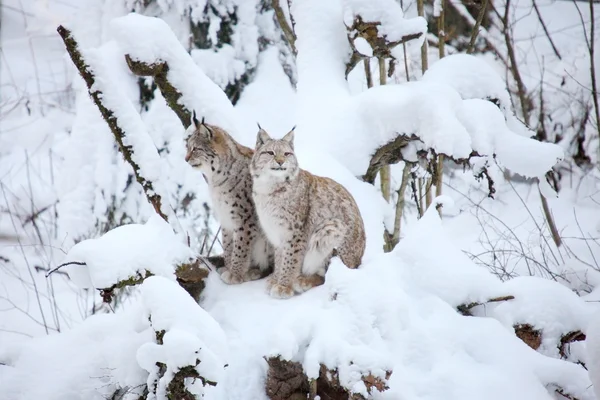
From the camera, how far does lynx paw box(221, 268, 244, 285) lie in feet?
15.0

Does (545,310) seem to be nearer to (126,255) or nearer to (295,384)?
(295,384)

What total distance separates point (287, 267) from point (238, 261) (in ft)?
1.47

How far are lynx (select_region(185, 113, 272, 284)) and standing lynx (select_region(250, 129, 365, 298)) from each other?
0.64 feet

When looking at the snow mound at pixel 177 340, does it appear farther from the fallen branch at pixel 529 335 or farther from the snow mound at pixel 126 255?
the fallen branch at pixel 529 335

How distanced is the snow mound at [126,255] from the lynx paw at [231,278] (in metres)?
0.52

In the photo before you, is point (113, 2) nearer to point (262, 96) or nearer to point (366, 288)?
point (262, 96)

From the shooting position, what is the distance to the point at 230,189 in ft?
15.2

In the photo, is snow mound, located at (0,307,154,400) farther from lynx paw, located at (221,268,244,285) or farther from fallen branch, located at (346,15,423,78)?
fallen branch, located at (346,15,423,78)

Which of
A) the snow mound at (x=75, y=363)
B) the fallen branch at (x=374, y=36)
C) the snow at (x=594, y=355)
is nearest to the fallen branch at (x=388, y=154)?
the fallen branch at (x=374, y=36)

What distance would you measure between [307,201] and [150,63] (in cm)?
173

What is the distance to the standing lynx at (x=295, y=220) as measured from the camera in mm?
4379

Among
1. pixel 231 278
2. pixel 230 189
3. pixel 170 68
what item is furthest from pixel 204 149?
pixel 231 278

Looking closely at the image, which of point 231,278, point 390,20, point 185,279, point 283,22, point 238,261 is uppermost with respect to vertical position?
point 390,20

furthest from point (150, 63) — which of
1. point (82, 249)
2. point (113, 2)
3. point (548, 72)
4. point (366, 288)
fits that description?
point (548, 72)
